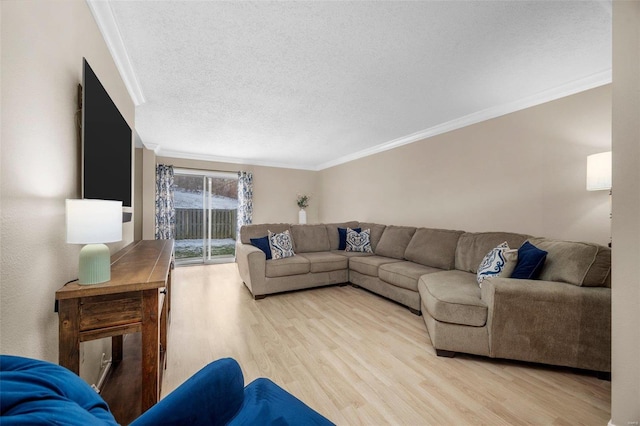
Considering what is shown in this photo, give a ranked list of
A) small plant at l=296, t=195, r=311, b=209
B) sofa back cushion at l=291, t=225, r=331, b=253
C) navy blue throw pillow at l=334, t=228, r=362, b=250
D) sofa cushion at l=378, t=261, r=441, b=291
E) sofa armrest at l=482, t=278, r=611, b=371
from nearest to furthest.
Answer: sofa armrest at l=482, t=278, r=611, b=371 → sofa cushion at l=378, t=261, r=441, b=291 → sofa back cushion at l=291, t=225, r=331, b=253 → navy blue throw pillow at l=334, t=228, r=362, b=250 → small plant at l=296, t=195, r=311, b=209

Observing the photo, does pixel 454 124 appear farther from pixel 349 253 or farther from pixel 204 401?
pixel 204 401

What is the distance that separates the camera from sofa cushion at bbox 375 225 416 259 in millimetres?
3768

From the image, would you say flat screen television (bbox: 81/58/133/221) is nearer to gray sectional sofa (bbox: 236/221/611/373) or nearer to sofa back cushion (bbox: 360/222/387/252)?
gray sectional sofa (bbox: 236/221/611/373)

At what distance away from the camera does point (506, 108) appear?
3.02m

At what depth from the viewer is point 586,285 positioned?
185cm

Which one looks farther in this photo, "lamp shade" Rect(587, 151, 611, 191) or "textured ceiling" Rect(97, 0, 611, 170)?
"lamp shade" Rect(587, 151, 611, 191)

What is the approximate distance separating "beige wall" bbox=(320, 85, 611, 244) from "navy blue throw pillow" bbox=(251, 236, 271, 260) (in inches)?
92.6

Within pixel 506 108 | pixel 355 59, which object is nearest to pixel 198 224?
pixel 355 59

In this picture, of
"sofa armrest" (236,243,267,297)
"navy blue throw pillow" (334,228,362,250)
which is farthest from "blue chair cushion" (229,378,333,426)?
"navy blue throw pillow" (334,228,362,250)

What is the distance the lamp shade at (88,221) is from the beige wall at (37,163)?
0.33ft

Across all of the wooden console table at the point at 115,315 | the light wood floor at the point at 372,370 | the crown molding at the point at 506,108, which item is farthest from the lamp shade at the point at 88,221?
the crown molding at the point at 506,108

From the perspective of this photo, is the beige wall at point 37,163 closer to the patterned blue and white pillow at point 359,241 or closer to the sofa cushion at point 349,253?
the sofa cushion at point 349,253

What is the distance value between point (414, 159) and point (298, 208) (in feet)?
11.2

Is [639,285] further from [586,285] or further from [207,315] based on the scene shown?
[207,315]
